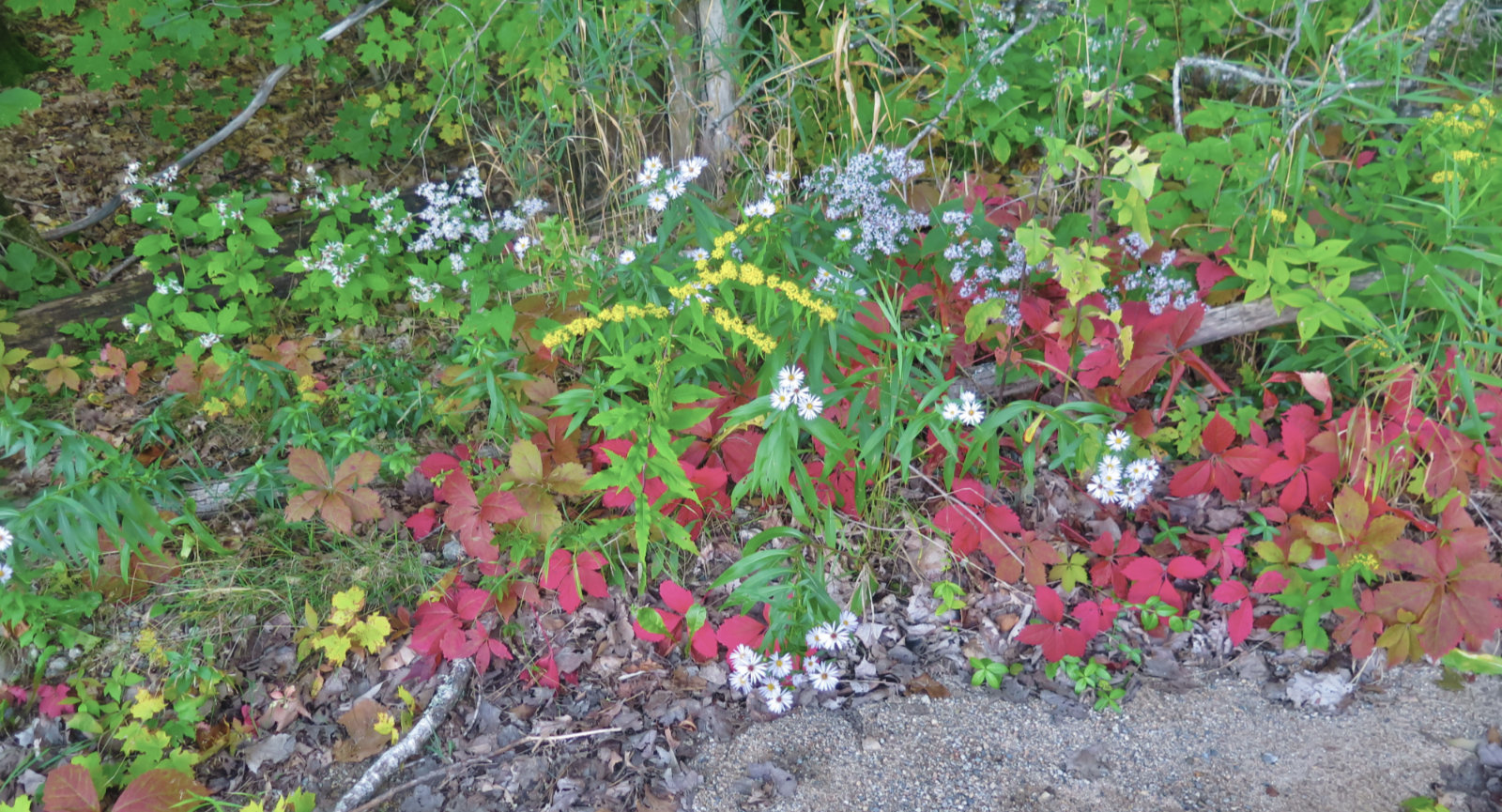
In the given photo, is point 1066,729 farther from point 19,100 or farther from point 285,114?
point 285,114

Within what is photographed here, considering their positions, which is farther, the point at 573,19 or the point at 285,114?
the point at 285,114

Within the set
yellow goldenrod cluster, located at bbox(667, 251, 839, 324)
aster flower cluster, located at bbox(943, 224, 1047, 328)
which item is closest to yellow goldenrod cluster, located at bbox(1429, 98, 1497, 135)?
aster flower cluster, located at bbox(943, 224, 1047, 328)

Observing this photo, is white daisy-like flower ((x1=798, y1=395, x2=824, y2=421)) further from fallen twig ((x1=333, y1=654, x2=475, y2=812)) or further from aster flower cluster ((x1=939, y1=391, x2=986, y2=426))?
fallen twig ((x1=333, y1=654, x2=475, y2=812))

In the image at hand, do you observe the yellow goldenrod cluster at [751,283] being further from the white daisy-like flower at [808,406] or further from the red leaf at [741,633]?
the red leaf at [741,633]

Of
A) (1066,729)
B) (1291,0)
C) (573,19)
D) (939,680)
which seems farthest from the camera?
(1291,0)

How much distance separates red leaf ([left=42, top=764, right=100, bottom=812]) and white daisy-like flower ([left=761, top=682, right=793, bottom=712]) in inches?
57.8

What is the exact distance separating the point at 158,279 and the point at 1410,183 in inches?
169

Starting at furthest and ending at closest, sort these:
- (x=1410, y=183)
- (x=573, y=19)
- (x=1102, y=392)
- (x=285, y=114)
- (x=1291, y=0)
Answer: (x=285, y=114), (x=1291, y=0), (x=573, y=19), (x=1410, y=183), (x=1102, y=392)

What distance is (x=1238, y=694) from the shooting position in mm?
2037

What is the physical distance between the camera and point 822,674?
205cm

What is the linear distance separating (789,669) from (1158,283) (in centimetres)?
143

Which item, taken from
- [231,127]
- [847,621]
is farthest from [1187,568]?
[231,127]

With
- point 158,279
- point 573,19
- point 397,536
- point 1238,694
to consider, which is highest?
point 573,19

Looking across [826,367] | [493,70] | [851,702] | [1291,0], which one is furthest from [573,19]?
[1291,0]
